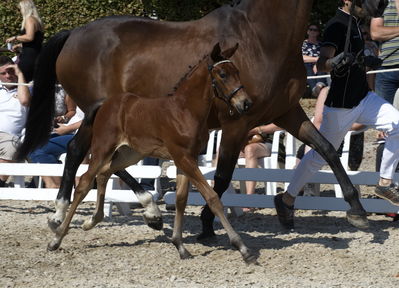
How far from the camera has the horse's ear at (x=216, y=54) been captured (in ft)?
22.4

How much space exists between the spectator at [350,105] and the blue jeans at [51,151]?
123 inches

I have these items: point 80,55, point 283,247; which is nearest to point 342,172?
point 283,247

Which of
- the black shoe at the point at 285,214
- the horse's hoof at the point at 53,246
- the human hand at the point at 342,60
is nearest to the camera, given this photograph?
the horse's hoof at the point at 53,246

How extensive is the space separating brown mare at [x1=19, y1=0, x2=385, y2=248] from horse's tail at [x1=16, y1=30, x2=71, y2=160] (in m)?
0.36

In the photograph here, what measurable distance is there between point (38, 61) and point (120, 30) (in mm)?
980

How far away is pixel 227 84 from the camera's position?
267 inches

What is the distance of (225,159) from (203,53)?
91 cm

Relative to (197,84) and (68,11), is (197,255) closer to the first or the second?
(197,84)

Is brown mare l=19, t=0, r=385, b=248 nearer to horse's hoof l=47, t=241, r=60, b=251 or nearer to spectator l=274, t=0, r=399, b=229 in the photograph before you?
spectator l=274, t=0, r=399, b=229

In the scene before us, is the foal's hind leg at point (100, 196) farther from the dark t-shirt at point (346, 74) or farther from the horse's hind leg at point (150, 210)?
the dark t-shirt at point (346, 74)

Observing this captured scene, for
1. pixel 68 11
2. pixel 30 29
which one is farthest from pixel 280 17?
pixel 68 11

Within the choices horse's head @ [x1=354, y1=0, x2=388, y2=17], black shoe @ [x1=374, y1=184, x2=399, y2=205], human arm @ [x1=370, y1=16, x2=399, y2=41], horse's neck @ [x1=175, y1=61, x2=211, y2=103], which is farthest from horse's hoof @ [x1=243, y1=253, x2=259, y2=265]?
human arm @ [x1=370, y1=16, x2=399, y2=41]

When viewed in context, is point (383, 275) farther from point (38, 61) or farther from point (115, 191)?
point (38, 61)

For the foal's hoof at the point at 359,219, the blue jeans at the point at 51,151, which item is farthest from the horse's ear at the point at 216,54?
the blue jeans at the point at 51,151
